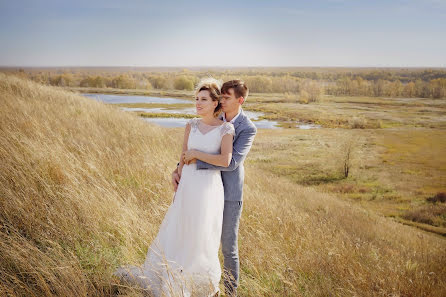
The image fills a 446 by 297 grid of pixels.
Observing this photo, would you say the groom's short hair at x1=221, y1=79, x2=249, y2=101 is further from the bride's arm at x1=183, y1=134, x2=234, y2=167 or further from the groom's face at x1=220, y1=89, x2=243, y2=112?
the bride's arm at x1=183, y1=134, x2=234, y2=167

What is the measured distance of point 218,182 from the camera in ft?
8.57

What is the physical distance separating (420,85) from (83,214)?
8706cm

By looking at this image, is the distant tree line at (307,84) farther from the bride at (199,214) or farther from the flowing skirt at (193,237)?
the flowing skirt at (193,237)

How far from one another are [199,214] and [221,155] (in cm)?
53

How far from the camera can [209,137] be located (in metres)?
2.60

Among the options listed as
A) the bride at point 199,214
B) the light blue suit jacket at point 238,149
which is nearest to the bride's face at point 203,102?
the bride at point 199,214

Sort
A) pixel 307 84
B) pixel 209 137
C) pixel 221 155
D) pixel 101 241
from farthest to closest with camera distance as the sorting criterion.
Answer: pixel 307 84
pixel 101 241
pixel 209 137
pixel 221 155

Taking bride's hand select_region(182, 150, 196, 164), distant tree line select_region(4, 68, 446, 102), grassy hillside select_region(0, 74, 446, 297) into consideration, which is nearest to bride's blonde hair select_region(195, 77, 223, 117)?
bride's hand select_region(182, 150, 196, 164)

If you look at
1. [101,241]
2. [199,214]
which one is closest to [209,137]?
[199,214]

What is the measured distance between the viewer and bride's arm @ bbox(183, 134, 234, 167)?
8.11 feet

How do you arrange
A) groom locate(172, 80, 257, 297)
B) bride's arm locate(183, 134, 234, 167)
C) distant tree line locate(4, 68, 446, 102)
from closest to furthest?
bride's arm locate(183, 134, 234, 167) → groom locate(172, 80, 257, 297) → distant tree line locate(4, 68, 446, 102)

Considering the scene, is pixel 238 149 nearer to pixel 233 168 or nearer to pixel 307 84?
pixel 233 168

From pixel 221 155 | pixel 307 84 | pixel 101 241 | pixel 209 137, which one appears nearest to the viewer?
pixel 221 155

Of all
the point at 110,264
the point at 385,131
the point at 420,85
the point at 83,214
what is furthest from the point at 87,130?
the point at 420,85
